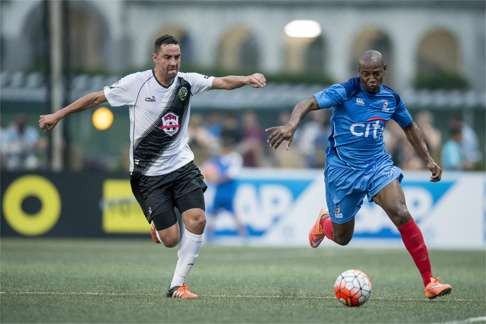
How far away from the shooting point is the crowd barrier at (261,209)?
71.2ft

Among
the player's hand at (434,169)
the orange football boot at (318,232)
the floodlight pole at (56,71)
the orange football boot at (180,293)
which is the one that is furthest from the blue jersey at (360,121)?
the floodlight pole at (56,71)

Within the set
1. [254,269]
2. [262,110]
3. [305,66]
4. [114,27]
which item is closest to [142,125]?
[254,269]

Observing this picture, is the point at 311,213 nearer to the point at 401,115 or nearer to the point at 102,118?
the point at 102,118

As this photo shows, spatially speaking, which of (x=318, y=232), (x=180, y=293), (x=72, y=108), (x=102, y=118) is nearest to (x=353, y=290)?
(x=180, y=293)

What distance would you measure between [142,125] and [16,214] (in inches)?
414

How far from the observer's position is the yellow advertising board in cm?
2184

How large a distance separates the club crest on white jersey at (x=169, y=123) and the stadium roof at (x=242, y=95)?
1231 centimetres

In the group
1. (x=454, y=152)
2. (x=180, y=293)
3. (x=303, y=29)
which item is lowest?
(x=180, y=293)

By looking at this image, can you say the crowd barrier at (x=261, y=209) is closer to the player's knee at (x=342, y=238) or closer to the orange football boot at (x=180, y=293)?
the player's knee at (x=342, y=238)

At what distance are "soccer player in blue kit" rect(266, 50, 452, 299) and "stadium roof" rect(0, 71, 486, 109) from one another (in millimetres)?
12456

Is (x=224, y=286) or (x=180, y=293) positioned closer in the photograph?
(x=180, y=293)

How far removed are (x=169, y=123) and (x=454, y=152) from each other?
42.0ft

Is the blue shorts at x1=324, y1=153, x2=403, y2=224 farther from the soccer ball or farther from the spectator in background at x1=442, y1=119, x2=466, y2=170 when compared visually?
the spectator in background at x1=442, y1=119, x2=466, y2=170

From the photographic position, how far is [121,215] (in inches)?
861
